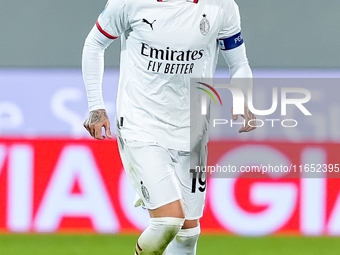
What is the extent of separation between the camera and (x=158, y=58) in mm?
3246

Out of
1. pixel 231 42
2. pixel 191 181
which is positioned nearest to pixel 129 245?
pixel 191 181

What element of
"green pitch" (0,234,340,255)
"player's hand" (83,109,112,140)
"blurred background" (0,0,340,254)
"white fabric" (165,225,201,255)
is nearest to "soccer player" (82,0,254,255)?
"player's hand" (83,109,112,140)

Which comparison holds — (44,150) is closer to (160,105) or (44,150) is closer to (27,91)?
(27,91)

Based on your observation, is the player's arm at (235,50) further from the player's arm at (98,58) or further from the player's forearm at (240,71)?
the player's arm at (98,58)

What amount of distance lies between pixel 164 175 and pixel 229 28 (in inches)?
33.9

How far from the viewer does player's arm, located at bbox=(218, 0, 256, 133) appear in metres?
3.42

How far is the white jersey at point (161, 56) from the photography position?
324cm

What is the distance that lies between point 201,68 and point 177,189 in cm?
65

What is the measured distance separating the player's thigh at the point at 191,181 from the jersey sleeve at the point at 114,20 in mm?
703

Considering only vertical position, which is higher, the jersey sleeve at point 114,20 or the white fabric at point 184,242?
the jersey sleeve at point 114,20

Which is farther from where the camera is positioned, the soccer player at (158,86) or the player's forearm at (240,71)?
the player's forearm at (240,71)

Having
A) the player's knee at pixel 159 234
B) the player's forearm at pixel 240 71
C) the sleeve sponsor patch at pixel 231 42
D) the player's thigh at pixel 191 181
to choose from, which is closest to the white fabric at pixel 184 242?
the player's thigh at pixel 191 181

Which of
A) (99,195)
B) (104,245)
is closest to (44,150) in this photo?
(99,195)

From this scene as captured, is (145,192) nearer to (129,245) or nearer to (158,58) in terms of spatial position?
(158,58)
